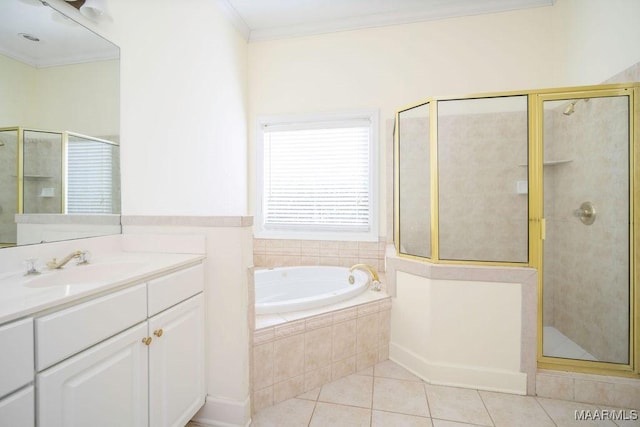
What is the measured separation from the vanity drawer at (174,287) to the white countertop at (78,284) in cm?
3

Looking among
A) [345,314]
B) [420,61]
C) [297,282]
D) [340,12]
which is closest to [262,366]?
[345,314]

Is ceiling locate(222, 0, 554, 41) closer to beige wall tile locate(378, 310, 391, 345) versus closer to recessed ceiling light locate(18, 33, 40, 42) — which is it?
recessed ceiling light locate(18, 33, 40, 42)

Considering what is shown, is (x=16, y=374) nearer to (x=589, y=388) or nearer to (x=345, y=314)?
(x=345, y=314)

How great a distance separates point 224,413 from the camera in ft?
4.72

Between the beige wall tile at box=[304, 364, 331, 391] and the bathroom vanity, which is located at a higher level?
the bathroom vanity

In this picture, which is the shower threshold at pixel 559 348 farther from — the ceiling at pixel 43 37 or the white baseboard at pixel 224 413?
the ceiling at pixel 43 37

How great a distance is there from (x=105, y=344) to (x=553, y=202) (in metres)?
2.43

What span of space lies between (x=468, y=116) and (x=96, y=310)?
2347mm

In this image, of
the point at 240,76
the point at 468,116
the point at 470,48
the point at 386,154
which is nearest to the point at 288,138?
the point at 240,76

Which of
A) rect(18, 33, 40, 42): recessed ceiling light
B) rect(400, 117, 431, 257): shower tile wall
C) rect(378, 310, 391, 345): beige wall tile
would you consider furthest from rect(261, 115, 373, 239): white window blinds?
rect(18, 33, 40, 42): recessed ceiling light

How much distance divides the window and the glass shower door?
1371 millimetres

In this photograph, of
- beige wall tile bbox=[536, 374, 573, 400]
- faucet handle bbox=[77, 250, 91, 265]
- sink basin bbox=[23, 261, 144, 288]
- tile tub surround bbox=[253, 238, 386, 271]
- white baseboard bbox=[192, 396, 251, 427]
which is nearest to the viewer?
sink basin bbox=[23, 261, 144, 288]

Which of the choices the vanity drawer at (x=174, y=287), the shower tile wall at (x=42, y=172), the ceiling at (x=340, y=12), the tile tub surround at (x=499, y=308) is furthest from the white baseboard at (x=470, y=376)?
the ceiling at (x=340, y=12)

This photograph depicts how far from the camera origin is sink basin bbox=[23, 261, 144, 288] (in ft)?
3.50
